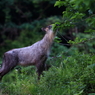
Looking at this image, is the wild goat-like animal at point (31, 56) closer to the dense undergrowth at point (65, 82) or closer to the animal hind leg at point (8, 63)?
the animal hind leg at point (8, 63)

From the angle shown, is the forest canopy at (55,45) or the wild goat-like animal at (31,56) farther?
the wild goat-like animal at (31,56)

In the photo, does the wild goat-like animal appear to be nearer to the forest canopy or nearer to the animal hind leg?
the animal hind leg

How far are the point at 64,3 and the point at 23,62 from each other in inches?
127

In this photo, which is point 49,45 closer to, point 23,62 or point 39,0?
point 23,62

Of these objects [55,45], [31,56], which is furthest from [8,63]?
[55,45]

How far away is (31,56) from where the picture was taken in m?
7.52

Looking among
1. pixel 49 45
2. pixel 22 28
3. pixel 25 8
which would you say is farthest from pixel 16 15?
pixel 49 45

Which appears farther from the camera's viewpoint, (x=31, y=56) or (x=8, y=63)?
(x=31, y=56)

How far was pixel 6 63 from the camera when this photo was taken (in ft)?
23.9

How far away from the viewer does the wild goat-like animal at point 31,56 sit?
730 centimetres

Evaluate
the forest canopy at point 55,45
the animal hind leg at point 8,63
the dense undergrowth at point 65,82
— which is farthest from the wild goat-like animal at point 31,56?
the dense undergrowth at point 65,82

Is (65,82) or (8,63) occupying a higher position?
(8,63)

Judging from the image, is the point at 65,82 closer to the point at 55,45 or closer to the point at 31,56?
the point at 31,56

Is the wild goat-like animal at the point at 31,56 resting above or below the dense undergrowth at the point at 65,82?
above
